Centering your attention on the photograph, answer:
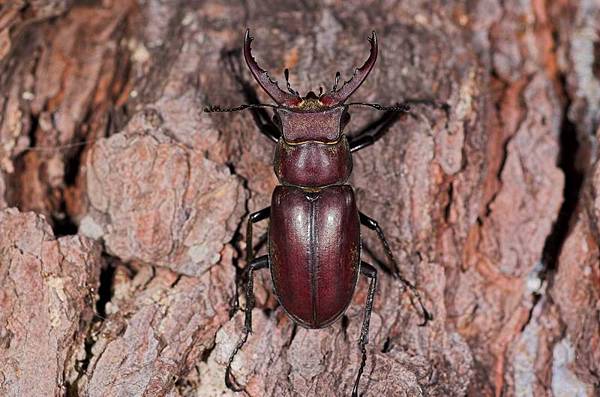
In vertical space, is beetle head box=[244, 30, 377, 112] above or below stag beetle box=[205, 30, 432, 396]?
above

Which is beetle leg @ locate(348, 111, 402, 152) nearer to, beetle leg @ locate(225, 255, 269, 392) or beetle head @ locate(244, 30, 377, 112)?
beetle head @ locate(244, 30, 377, 112)

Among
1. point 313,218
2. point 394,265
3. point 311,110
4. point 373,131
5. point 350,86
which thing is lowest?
point 394,265

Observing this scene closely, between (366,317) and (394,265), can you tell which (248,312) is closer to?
(366,317)

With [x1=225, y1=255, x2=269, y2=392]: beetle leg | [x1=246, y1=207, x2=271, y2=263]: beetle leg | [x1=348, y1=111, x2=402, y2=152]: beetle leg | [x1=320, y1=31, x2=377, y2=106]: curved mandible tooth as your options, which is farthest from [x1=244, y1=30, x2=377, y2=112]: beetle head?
[x1=225, y1=255, x2=269, y2=392]: beetle leg

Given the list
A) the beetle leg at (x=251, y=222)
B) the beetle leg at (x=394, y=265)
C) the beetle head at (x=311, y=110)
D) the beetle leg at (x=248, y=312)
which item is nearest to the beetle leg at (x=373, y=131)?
the beetle head at (x=311, y=110)

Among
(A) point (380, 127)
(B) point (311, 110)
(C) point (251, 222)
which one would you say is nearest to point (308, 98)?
(B) point (311, 110)

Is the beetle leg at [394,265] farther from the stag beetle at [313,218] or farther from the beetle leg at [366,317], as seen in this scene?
the beetle leg at [366,317]
